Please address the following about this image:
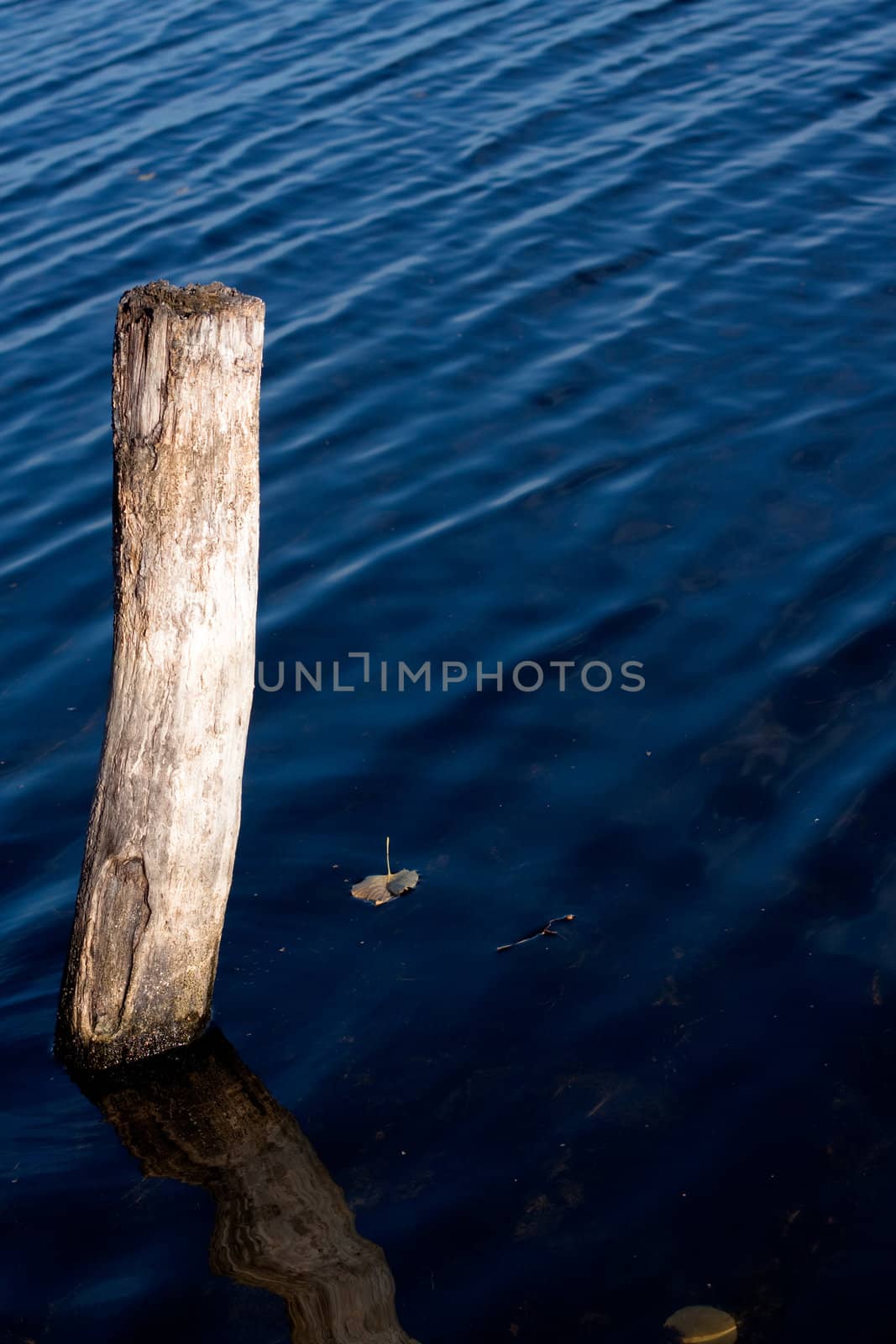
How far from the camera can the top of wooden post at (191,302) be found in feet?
13.2

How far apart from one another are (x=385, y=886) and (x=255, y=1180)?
1.44 meters

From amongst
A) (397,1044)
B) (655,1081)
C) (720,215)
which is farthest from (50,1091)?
(720,215)

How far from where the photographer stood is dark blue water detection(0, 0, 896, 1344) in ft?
14.3

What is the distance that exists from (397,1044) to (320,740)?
1.97m

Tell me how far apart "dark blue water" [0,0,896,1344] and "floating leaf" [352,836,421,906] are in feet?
0.18

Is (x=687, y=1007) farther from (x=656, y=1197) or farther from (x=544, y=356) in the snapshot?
(x=544, y=356)

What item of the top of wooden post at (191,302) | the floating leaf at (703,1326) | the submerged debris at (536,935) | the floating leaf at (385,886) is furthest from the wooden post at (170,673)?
the floating leaf at (703,1326)

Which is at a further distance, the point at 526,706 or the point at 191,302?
the point at 526,706

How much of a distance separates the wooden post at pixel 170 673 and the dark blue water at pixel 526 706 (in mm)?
498

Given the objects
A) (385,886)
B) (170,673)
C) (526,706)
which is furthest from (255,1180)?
(526,706)

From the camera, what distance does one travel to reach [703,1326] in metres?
3.96

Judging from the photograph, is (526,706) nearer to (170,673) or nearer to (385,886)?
(385,886)

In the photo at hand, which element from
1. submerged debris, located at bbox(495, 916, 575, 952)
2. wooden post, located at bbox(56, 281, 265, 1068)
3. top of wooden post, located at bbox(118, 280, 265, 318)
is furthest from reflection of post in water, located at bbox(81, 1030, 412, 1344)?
top of wooden post, located at bbox(118, 280, 265, 318)

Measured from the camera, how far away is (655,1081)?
4773 mm
